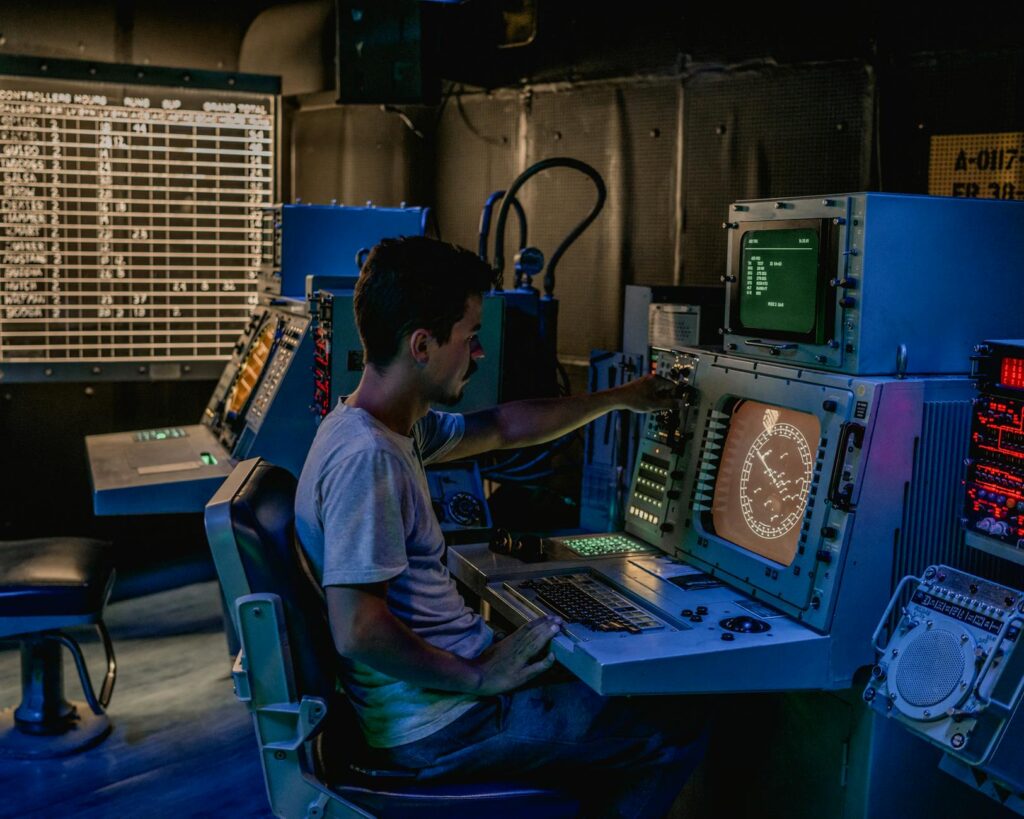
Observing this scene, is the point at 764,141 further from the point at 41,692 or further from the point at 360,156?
the point at 41,692

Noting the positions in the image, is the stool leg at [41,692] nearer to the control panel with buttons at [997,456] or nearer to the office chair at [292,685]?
the office chair at [292,685]

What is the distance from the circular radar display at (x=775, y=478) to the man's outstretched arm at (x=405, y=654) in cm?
66

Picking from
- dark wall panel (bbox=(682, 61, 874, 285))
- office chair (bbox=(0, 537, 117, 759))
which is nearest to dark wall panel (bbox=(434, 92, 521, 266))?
dark wall panel (bbox=(682, 61, 874, 285))

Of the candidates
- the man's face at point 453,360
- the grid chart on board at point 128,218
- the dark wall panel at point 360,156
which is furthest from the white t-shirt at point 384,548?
the dark wall panel at point 360,156

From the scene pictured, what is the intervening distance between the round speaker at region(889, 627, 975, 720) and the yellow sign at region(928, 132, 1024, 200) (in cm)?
162

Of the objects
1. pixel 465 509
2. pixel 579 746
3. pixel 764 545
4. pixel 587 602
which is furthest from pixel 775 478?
pixel 465 509

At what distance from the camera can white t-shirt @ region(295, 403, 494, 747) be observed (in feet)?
6.60

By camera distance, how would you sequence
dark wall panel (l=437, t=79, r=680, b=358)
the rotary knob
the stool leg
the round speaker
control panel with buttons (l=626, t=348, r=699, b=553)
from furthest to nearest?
dark wall panel (l=437, t=79, r=680, b=358) < the stool leg < the rotary knob < control panel with buttons (l=626, t=348, r=699, b=553) < the round speaker

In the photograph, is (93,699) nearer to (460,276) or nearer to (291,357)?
(291,357)

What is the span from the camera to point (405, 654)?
201 centimetres

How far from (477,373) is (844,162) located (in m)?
1.43

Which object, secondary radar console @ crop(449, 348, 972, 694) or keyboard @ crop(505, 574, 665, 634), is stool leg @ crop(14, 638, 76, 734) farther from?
keyboard @ crop(505, 574, 665, 634)

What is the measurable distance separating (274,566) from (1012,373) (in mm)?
1403

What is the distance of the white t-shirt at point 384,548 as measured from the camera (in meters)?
2.01
